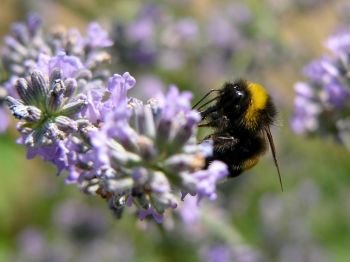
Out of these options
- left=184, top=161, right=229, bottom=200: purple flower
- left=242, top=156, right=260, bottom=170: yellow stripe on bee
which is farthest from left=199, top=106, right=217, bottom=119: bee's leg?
left=184, top=161, right=229, bottom=200: purple flower

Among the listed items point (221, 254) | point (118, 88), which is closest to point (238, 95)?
point (118, 88)

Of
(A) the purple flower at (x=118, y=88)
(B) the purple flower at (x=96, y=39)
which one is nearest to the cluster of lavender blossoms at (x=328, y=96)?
(B) the purple flower at (x=96, y=39)

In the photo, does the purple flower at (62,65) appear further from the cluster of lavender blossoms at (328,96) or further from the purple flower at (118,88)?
the cluster of lavender blossoms at (328,96)

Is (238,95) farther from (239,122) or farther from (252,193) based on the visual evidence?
(252,193)

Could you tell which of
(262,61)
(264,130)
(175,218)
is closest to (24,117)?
(264,130)

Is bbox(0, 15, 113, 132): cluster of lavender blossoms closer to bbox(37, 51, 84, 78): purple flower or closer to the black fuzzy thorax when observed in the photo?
bbox(37, 51, 84, 78): purple flower
